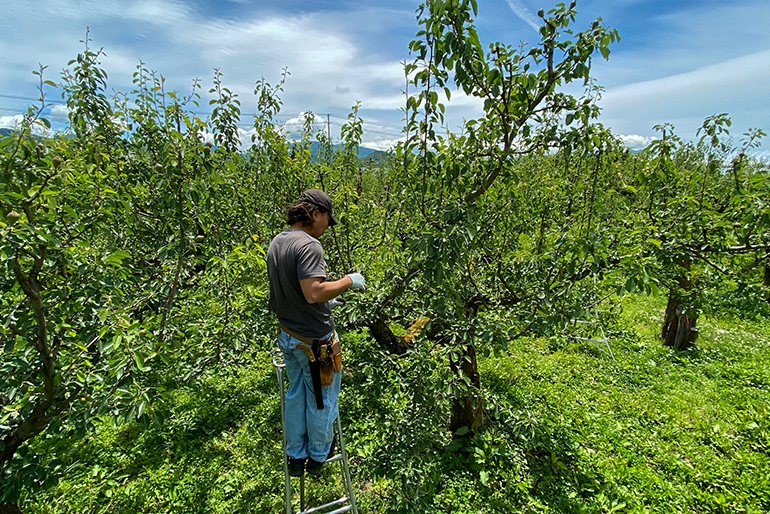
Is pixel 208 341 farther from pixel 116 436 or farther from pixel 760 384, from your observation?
pixel 760 384

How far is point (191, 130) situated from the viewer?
233cm

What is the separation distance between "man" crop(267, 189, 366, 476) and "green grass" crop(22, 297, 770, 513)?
43 cm

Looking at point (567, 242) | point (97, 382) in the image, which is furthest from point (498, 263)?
point (97, 382)

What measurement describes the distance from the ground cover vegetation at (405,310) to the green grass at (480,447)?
0.03 meters

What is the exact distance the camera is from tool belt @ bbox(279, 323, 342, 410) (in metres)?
2.50

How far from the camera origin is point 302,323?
251cm

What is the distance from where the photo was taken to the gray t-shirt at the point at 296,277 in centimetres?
228

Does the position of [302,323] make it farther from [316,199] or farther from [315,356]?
[316,199]

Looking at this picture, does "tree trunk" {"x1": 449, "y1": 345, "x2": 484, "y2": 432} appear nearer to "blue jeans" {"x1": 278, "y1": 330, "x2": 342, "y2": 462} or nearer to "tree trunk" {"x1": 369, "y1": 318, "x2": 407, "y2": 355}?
"tree trunk" {"x1": 369, "y1": 318, "x2": 407, "y2": 355}

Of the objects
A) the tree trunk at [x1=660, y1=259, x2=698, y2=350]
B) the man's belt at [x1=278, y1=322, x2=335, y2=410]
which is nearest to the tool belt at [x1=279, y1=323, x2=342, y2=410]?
the man's belt at [x1=278, y1=322, x2=335, y2=410]

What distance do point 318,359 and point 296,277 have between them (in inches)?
24.2

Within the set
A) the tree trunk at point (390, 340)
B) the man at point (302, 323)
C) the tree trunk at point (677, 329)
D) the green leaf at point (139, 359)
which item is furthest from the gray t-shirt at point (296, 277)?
the tree trunk at point (677, 329)

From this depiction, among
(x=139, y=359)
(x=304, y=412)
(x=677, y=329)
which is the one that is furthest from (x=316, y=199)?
(x=677, y=329)

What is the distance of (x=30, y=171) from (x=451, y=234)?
2349mm
